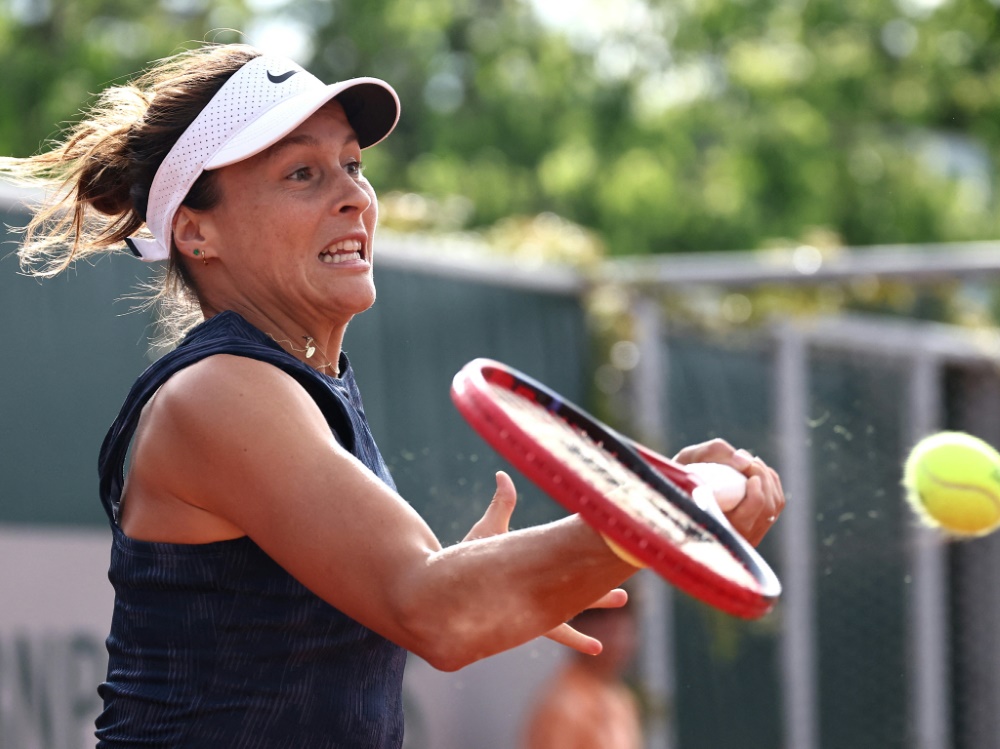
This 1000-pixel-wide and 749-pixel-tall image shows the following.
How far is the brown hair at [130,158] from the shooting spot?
228 centimetres

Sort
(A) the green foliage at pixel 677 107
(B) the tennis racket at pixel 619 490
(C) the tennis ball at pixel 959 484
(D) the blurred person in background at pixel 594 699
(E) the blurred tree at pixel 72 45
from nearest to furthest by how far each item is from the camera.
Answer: (B) the tennis racket at pixel 619 490 → (C) the tennis ball at pixel 959 484 → (D) the blurred person in background at pixel 594 699 → (E) the blurred tree at pixel 72 45 → (A) the green foliage at pixel 677 107

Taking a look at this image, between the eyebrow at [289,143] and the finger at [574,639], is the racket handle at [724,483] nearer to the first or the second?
the finger at [574,639]

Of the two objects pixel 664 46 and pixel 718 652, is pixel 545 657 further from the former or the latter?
pixel 664 46

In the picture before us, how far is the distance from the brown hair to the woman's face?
0.06m

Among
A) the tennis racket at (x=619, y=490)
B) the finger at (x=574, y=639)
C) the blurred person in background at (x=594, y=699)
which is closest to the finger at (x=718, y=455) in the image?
the tennis racket at (x=619, y=490)

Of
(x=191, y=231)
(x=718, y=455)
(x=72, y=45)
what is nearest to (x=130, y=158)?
(x=191, y=231)

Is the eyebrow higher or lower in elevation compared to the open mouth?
higher

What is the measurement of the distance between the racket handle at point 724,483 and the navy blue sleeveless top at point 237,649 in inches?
20.0

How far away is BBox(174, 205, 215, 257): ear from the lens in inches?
87.1

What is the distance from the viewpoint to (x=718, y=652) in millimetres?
6309

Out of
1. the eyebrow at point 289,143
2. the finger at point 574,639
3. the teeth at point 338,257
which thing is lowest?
the finger at point 574,639

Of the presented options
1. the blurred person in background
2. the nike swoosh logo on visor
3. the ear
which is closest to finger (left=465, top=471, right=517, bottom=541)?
the ear

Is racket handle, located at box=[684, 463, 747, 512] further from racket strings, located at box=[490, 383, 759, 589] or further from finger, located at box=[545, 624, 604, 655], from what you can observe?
finger, located at box=[545, 624, 604, 655]

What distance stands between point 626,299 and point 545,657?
1887mm
